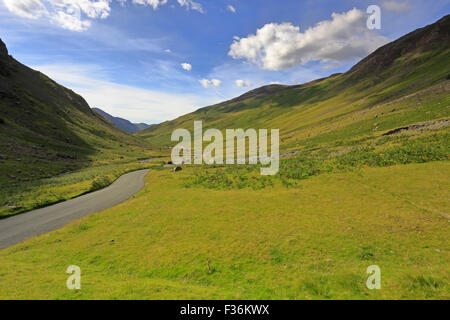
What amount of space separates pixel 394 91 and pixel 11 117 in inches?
7923

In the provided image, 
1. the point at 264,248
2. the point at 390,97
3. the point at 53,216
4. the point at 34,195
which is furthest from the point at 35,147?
the point at 390,97

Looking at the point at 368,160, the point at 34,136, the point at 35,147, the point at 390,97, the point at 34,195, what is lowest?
the point at 34,195

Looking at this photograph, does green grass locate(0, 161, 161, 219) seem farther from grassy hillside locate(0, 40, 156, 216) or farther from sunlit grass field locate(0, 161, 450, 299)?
sunlit grass field locate(0, 161, 450, 299)

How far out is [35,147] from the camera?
287 feet

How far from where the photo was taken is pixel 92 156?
113 metres

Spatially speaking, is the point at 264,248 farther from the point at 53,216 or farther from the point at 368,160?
the point at 53,216

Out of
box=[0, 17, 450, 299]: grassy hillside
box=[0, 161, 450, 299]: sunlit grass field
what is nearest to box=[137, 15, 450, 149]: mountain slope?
box=[0, 17, 450, 299]: grassy hillside

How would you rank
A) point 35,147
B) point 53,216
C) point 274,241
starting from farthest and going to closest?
point 35,147, point 53,216, point 274,241

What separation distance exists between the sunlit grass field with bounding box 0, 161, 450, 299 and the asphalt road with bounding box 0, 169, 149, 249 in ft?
16.3

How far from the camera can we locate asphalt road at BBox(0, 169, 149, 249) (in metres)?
26.5

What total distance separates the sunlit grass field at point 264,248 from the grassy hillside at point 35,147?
90.4 feet

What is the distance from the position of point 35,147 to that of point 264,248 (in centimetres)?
11246

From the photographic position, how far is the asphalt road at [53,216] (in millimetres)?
26500
